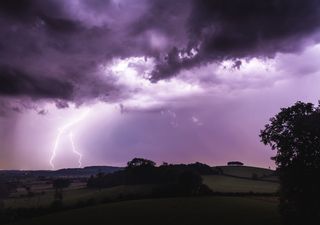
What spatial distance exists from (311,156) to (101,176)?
127001 millimetres

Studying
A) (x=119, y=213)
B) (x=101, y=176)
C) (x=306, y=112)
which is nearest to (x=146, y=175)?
(x=101, y=176)

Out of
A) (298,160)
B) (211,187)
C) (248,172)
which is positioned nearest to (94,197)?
(211,187)

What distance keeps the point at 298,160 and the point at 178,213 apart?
102ft

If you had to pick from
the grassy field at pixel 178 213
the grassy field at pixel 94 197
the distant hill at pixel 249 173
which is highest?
the distant hill at pixel 249 173

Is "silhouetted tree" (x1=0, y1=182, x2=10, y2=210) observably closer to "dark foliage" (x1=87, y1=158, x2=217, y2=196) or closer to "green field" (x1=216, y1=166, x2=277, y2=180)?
"dark foliage" (x1=87, y1=158, x2=217, y2=196)

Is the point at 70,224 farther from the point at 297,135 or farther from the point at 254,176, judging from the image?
the point at 254,176

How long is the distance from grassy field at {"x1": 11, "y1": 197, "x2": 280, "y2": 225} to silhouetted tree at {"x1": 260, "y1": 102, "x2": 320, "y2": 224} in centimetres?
1184

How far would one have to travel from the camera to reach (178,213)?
73375 millimetres

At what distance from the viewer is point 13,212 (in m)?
89.2

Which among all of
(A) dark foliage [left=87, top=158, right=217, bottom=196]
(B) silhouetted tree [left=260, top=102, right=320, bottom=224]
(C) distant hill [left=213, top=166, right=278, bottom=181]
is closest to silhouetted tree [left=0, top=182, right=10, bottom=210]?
(A) dark foliage [left=87, top=158, right=217, bottom=196]

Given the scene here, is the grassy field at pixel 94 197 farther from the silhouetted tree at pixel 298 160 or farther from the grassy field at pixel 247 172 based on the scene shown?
the grassy field at pixel 247 172

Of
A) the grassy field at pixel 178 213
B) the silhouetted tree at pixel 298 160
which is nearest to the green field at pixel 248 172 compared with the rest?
the grassy field at pixel 178 213

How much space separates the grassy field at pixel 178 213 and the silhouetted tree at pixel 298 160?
11844 millimetres

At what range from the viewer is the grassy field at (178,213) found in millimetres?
65062
